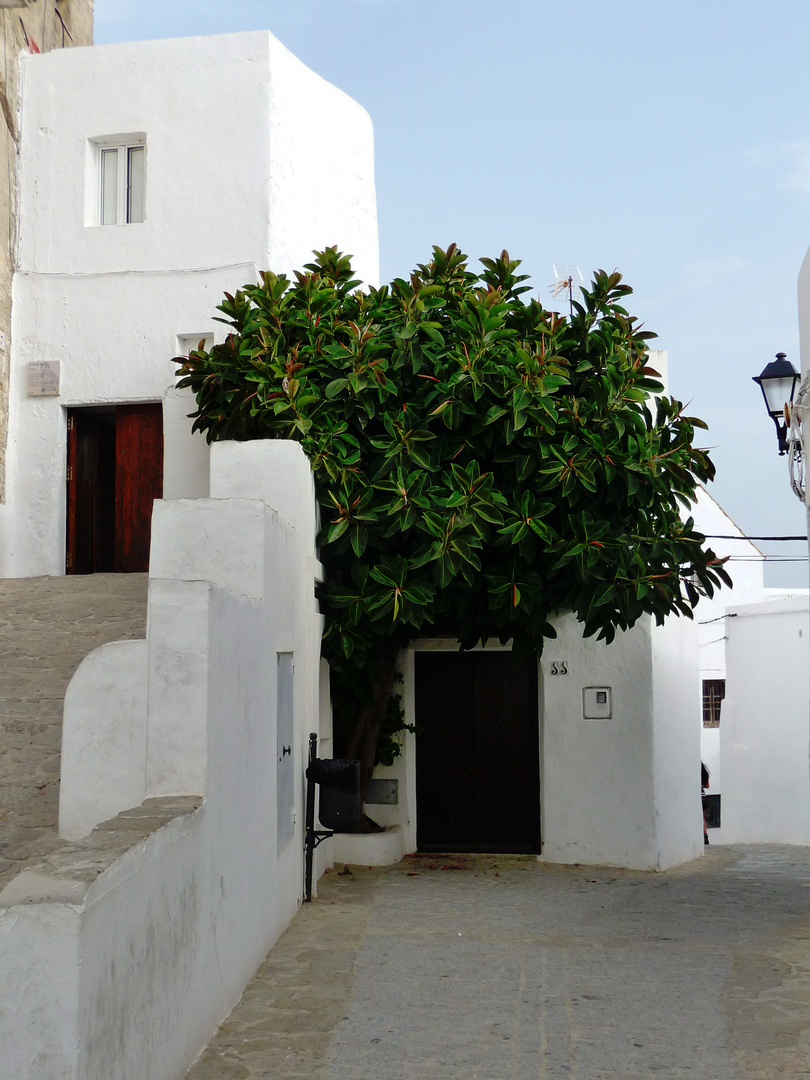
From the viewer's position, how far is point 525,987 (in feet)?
20.5

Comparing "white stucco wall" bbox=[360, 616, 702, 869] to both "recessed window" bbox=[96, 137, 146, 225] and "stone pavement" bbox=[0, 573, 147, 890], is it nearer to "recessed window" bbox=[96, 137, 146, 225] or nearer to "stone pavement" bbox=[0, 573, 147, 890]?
"stone pavement" bbox=[0, 573, 147, 890]

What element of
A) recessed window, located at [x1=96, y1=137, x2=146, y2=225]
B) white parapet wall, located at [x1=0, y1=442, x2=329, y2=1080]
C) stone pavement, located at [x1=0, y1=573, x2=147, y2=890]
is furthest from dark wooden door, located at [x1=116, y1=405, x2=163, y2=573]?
white parapet wall, located at [x1=0, y1=442, x2=329, y2=1080]

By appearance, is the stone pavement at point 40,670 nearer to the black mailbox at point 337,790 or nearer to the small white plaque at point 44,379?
the black mailbox at point 337,790

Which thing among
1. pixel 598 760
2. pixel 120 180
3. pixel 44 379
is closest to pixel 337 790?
pixel 598 760

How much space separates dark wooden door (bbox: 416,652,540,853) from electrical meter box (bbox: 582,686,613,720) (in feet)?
1.98

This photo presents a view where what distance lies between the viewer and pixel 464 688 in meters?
11.6

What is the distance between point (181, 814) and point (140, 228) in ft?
29.5

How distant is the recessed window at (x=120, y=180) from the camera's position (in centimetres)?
1248

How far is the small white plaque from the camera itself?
1214cm

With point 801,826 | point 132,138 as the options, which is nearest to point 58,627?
point 132,138

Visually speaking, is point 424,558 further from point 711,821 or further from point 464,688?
point 711,821

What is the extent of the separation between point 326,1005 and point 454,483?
477cm

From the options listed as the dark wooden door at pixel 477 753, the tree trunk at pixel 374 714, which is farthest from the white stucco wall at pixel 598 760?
the tree trunk at pixel 374 714

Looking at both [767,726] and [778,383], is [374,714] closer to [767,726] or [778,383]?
[778,383]
